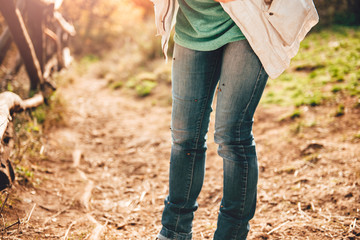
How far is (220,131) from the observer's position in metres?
1.31

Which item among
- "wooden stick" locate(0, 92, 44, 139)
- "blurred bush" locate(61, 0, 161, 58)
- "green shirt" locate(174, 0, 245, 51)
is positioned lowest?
"blurred bush" locate(61, 0, 161, 58)

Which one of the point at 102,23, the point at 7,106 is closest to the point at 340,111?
the point at 7,106

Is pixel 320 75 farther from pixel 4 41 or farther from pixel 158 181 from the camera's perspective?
pixel 4 41

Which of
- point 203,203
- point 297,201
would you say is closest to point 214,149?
point 203,203

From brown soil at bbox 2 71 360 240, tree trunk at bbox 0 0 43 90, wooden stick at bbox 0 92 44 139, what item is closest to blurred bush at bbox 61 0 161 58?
tree trunk at bbox 0 0 43 90

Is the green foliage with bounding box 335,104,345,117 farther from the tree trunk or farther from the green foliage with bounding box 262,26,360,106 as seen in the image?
the tree trunk

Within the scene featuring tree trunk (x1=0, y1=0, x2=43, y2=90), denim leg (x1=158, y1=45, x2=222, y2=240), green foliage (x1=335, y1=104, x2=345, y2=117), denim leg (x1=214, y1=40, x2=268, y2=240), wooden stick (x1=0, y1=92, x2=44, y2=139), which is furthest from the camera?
green foliage (x1=335, y1=104, x2=345, y2=117)

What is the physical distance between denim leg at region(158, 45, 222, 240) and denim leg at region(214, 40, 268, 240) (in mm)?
111

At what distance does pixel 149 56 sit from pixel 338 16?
462 centimetres

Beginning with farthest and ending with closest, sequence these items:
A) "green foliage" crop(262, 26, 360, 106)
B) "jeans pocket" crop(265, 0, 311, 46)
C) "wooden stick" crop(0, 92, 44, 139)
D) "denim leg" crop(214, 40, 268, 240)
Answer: "green foliage" crop(262, 26, 360, 106) → "wooden stick" crop(0, 92, 44, 139) → "denim leg" crop(214, 40, 268, 240) → "jeans pocket" crop(265, 0, 311, 46)

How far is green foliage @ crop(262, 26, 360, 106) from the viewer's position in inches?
144

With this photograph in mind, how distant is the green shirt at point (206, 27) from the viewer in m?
1.23

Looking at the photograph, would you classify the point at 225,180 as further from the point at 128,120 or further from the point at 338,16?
the point at 338,16

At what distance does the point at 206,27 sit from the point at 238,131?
452mm
